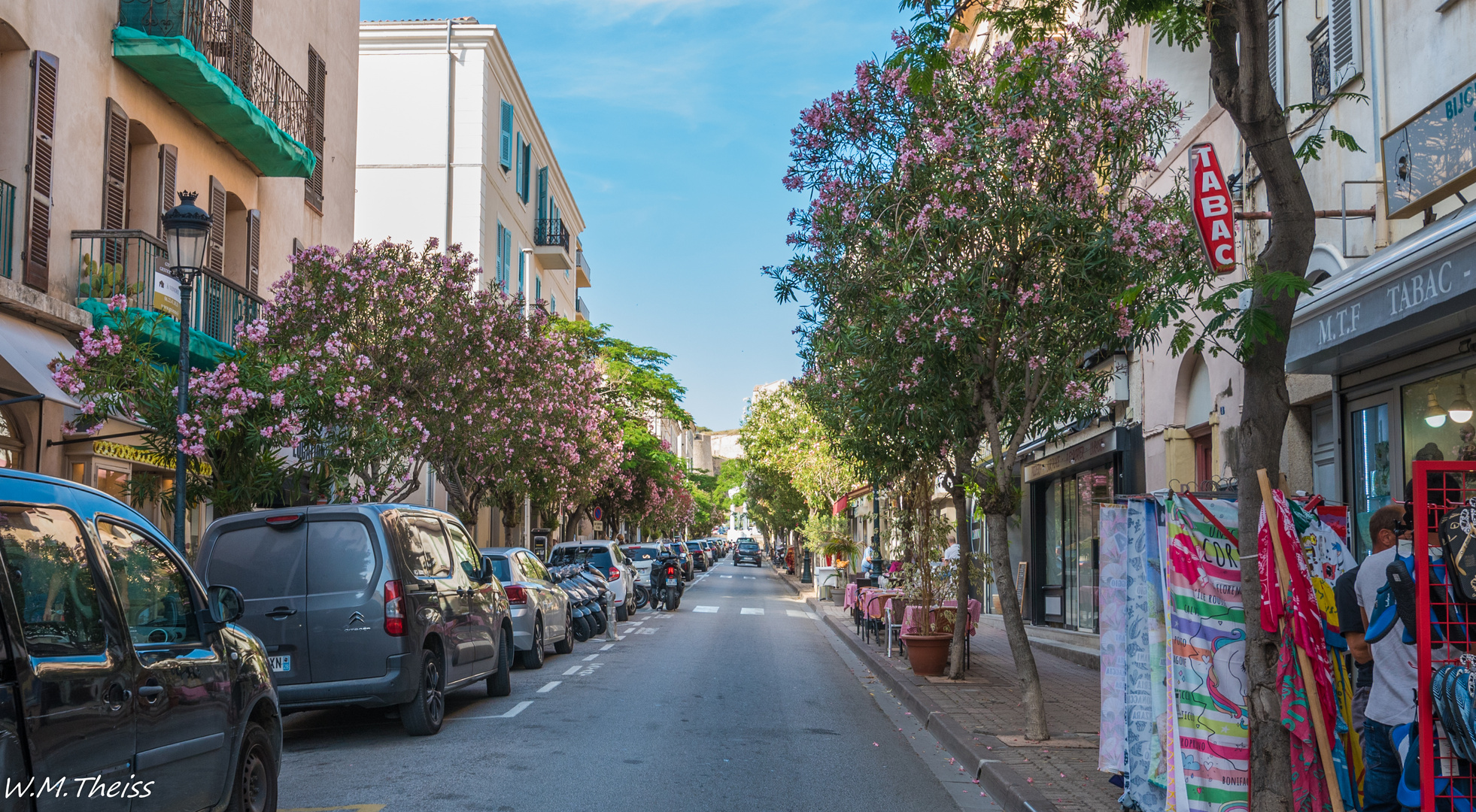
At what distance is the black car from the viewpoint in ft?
288

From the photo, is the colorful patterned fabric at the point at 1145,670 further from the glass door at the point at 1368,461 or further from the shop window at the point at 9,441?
the shop window at the point at 9,441

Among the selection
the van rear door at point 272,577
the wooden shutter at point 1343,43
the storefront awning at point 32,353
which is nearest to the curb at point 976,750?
the van rear door at point 272,577

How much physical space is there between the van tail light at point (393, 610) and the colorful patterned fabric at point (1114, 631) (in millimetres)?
5544

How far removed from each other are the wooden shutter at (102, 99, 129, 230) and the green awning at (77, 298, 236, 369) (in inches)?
52.3

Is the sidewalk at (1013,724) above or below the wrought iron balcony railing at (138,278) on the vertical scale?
below

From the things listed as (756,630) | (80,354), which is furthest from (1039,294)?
(756,630)

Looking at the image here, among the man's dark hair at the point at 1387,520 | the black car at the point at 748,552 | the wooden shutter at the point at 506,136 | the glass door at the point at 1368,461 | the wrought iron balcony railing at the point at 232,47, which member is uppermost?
the wooden shutter at the point at 506,136

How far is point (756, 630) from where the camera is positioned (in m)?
24.7

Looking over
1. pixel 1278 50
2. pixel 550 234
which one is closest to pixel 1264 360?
pixel 1278 50

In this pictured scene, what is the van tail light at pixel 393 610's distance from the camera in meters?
9.98

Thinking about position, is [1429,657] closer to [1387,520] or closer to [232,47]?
[1387,520]

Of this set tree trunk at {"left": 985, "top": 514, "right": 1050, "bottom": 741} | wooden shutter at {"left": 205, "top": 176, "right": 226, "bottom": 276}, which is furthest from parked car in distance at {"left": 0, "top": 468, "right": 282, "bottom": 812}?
wooden shutter at {"left": 205, "top": 176, "right": 226, "bottom": 276}

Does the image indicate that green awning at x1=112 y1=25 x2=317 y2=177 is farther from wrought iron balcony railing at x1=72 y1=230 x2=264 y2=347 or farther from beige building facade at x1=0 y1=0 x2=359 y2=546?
wrought iron balcony railing at x1=72 y1=230 x2=264 y2=347

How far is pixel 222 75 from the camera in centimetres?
1634
